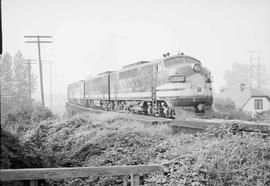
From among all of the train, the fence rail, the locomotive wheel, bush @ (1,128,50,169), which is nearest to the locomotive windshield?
the train

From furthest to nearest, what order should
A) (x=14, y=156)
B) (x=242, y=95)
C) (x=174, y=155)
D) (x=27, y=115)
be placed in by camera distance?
(x=242, y=95) → (x=27, y=115) → (x=174, y=155) → (x=14, y=156)

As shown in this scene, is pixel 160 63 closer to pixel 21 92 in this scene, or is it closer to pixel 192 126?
pixel 192 126

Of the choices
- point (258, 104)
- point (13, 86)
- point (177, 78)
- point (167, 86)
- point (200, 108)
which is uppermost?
point (13, 86)

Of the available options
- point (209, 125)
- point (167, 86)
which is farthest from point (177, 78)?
point (209, 125)

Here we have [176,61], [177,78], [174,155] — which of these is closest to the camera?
[174,155]

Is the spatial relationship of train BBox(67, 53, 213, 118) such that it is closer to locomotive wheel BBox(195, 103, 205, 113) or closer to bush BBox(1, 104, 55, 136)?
locomotive wheel BBox(195, 103, 205, 113)

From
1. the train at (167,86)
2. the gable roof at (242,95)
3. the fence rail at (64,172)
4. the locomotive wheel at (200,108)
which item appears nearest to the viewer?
the fence rail at (64,172)

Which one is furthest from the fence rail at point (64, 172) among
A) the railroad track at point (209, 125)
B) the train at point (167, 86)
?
the train at point (167, 86)

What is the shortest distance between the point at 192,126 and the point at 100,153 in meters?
3.57

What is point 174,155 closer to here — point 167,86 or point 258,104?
point 167,86

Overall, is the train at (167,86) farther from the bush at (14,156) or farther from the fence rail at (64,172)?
the bush at (14,156)

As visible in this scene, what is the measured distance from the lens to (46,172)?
4.18 meters

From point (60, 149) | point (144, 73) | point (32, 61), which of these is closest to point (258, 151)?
point (60, 149)

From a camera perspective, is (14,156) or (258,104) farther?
(258,104)
